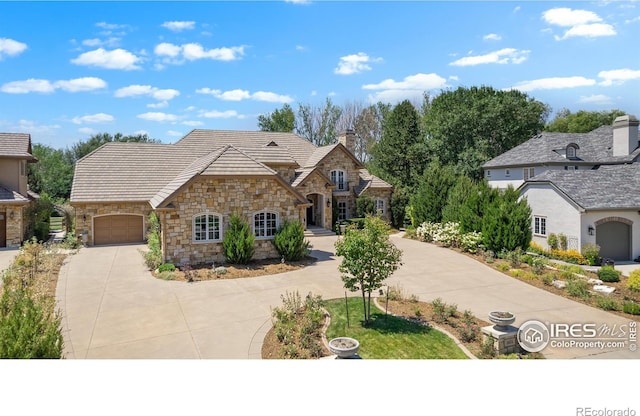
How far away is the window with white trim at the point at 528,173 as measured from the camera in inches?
1109

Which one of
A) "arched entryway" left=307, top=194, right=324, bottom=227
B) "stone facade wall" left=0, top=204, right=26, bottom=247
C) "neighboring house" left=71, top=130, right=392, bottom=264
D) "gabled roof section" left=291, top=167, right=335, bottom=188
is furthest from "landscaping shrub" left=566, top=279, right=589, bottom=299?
"stone facade wall" left=0, top=204, right=26, bottom=247

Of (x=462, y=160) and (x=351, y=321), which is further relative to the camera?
(x=462, y=160)

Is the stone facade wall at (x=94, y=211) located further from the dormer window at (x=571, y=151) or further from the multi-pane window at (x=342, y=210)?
the dormer window at (x=571, y=151)

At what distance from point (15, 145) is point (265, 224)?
A: 50.5ft

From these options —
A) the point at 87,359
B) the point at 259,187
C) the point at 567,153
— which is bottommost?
the point at 87,359

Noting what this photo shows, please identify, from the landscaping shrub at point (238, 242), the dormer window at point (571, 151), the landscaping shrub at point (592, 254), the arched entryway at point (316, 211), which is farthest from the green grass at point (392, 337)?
the dormer window at point (571, 151)

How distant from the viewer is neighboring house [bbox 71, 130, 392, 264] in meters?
15.3

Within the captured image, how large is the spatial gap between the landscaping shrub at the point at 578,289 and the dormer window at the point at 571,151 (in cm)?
1756

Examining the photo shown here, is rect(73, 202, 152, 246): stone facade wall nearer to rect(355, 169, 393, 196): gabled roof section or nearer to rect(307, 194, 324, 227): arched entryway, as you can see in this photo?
rect(307, 194, 324, 227): arched entryway

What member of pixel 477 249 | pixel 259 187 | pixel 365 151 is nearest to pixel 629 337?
pixel 477 249

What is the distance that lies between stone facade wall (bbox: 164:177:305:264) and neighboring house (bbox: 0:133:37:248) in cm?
1040

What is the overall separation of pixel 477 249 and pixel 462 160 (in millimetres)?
17707
